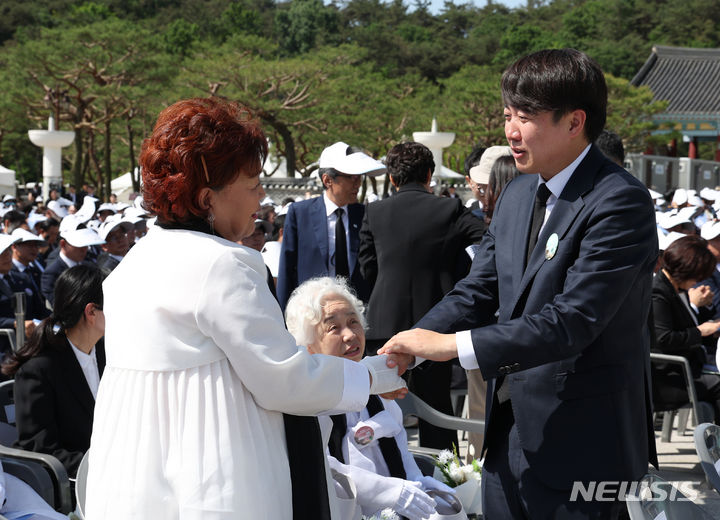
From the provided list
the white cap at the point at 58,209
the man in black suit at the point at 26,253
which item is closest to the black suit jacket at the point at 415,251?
the man in black suit at the point at 26,253

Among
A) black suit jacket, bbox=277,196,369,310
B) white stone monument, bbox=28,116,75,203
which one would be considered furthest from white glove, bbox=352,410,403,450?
white stone monument, bbox=28,116,75,203

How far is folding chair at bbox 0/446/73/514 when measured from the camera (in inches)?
139

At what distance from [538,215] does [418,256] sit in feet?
8.34

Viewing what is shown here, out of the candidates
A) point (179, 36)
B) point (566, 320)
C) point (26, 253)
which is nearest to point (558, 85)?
point (566, 320)

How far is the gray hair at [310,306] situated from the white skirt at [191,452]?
1.30 metres

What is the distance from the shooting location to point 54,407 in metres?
3.77

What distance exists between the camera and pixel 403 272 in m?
4.92

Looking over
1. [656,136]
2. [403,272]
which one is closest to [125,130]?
[656,136]

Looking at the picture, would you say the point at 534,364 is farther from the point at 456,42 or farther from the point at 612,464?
the point at 456,42

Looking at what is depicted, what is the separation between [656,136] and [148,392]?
111ft

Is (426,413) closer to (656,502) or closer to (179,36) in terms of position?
(656,502)

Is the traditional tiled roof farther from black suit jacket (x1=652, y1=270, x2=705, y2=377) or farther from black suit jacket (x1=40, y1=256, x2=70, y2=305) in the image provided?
black suit jacket (x1=652, y1=270, x2=705, y2=377)

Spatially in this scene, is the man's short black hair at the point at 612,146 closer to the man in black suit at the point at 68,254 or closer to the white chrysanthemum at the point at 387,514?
the white chrysanthemum at the point at 387,514

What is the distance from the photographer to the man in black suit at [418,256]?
4871 millimetres
